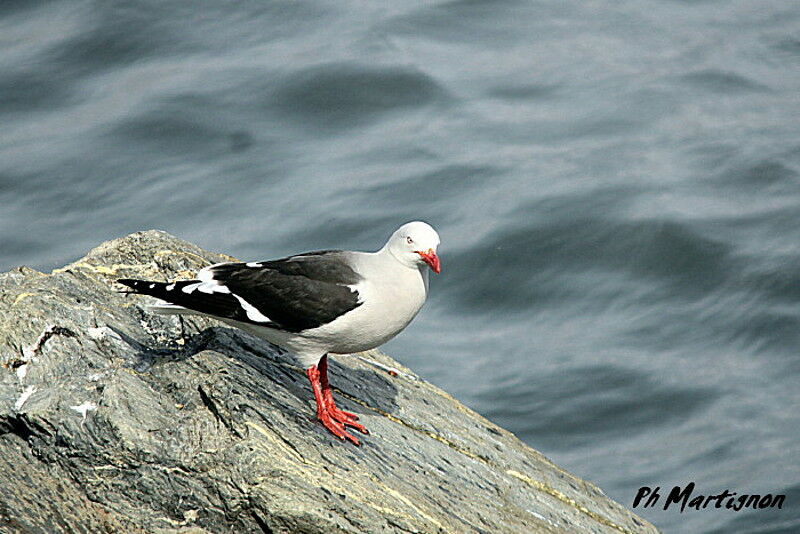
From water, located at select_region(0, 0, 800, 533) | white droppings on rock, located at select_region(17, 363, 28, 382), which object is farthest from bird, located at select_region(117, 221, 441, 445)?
water, located at select_region(0, 0, 800, 533)

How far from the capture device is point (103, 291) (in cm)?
675

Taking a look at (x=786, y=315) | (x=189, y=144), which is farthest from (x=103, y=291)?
(x=189, y=144)

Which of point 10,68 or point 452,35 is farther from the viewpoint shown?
point 452,35

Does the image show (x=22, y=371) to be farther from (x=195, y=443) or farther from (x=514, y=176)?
(x=514, y=176)

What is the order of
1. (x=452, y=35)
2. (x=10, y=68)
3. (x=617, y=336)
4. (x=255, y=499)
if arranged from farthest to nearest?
(x=452, y=35) → (x=10, y=68) → (x=617, y=336) → (x=255, y=499)

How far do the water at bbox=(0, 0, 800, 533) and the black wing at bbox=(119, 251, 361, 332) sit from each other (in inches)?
238

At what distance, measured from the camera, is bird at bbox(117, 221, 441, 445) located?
20.1ft

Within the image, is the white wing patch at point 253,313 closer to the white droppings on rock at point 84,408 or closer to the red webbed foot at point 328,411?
the red webbed foot at point 328,411

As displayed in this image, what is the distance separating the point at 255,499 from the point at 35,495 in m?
1.09

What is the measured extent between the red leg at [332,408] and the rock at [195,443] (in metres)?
0.12

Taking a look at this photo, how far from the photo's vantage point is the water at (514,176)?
12953mm

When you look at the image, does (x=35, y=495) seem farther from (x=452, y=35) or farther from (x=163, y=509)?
(x=452, y=35)

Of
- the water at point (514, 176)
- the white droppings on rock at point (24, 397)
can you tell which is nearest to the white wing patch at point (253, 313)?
the white droppings on rock at point (24, 397)

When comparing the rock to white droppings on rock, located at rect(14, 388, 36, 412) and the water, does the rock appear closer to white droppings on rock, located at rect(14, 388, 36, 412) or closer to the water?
white droppings on rock, located at rect(14, 388, 36, 412)
